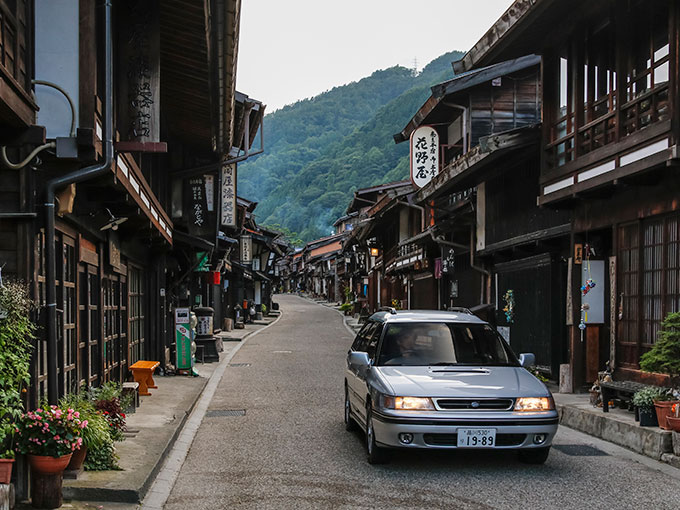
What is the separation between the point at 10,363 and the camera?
619cm

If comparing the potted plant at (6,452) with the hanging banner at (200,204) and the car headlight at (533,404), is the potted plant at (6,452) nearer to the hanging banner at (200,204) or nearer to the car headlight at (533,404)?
the car headlight at (533,404)

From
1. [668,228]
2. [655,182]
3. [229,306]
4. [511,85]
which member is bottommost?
[229,306]

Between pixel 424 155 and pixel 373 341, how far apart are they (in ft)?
54.1

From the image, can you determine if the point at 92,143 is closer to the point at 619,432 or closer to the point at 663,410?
the point at 663,410

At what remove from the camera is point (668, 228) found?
37.5 feet

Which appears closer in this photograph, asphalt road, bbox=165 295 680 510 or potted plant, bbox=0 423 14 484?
potted plant, bbox=0 423 14 484

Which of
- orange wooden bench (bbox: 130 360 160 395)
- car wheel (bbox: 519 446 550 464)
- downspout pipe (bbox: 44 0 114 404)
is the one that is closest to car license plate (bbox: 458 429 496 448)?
car wheel (bbox: 519 446 550 464)

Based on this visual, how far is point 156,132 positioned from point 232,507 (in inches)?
197

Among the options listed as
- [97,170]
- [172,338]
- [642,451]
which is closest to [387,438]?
[642,451]

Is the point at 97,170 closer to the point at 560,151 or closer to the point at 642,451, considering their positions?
the point at 642,451

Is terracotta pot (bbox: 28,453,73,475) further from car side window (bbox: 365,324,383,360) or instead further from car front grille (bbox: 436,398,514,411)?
car side window (bbox: 365,324,383,360)

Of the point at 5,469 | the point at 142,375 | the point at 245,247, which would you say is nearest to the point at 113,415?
the point at 5,469

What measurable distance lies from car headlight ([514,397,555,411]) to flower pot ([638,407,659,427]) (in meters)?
2.15

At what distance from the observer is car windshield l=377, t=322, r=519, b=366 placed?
934cm
